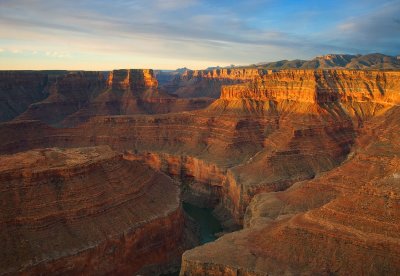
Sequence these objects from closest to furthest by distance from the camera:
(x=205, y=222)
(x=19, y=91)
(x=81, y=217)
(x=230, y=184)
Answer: (x=81, y=217) → (x=205, y=222) → (x=230, y=184) → (x=19, y=91)

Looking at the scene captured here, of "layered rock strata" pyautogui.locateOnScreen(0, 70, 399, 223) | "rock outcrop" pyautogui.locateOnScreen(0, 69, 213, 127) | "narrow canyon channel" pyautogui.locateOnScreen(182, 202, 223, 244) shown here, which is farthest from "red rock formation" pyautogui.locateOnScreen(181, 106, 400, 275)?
"rock outcrop" pyautogui.locateOnScreen(0, 69, 213, 127)

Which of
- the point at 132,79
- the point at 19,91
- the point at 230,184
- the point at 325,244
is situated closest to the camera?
the point at 325,244

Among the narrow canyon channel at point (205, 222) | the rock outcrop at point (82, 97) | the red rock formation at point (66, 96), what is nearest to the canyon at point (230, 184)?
the narrow canyon channel at point (205, 222)

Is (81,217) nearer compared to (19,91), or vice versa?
(81,217)

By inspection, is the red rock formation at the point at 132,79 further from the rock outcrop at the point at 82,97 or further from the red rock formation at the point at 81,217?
the red rock formation at the point at 81,217

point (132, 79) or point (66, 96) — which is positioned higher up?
point (132, 79)

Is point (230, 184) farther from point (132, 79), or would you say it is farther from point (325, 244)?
point (132, 79)

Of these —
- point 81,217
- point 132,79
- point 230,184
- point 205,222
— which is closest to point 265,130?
point 230,184
